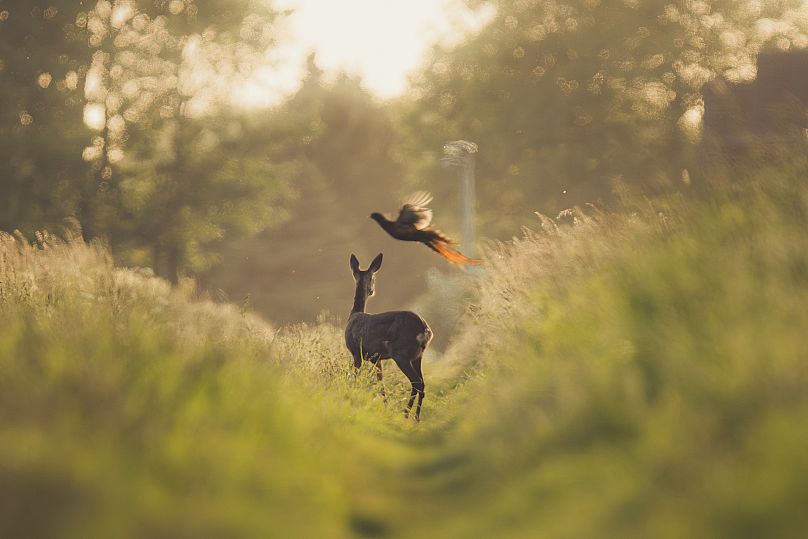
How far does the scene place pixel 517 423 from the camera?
501 cm

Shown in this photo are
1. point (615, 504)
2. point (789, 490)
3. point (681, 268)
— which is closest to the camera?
point (789, 490)

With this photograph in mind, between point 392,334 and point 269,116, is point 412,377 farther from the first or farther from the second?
point 269,116

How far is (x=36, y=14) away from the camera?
27500mm

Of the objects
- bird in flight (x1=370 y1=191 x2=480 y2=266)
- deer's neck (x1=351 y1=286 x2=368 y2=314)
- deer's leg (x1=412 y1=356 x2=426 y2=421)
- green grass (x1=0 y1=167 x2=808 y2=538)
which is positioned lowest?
green grass (x1=0 y1=167 x2=808 y2=538)

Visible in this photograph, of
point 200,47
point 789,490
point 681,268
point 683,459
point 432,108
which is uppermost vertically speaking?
point 432,108

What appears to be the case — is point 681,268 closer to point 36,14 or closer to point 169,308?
point 169,308

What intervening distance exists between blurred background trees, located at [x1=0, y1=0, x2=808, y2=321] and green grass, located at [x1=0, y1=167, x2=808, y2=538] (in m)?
20.5

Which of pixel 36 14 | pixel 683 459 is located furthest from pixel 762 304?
pixel 36 14

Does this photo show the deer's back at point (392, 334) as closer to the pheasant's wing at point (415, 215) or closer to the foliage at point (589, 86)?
the pheasant's wing at point (415, 215)

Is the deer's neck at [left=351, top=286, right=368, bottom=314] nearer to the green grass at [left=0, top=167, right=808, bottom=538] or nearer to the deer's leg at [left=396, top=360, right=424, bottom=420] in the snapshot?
the deer's leg at [left=396, top=360, right=424, bottom=420]

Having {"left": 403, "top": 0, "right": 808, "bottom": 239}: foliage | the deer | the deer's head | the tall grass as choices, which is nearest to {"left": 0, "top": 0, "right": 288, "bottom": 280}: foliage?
{"left": 403, "top": 0, "right": 808, "bottom": 239}: foliage

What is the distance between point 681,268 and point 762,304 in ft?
3.20

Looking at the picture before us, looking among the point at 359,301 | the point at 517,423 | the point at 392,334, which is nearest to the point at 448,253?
the point at 392,334

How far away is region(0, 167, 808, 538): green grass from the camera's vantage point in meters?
3.30
